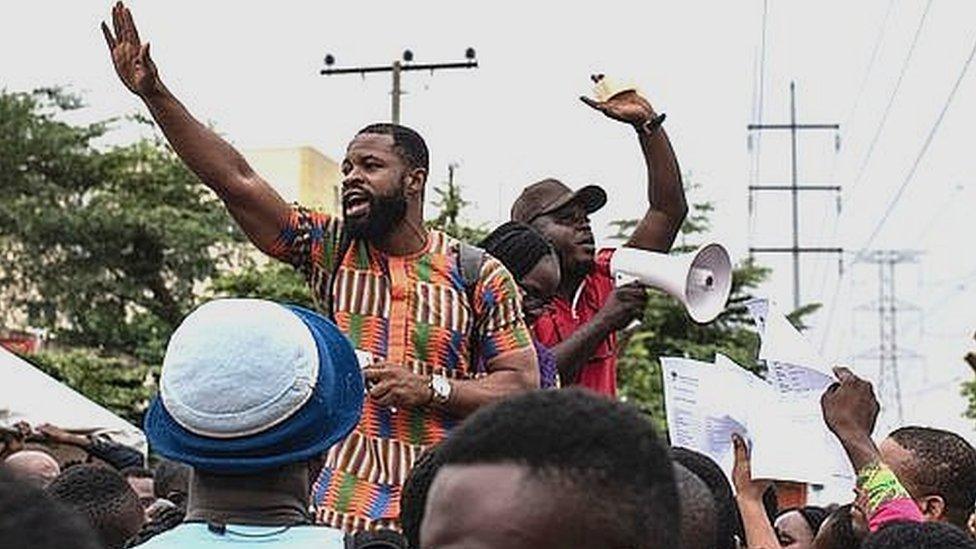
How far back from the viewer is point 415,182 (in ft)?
17.1

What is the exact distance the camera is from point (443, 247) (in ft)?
17.3

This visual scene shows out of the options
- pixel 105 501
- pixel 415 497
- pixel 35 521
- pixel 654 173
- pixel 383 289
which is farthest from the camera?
pixel 654 173

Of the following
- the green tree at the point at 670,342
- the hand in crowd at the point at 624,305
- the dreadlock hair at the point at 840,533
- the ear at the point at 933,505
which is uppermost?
the hand in crowd at the point at 624,305

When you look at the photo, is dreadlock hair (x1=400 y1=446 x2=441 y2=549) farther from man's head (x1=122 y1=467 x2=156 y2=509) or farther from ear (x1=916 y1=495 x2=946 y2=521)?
man's head (x1=122 y1=467 x2=156 y2=509)

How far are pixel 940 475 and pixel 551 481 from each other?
11.3 feet

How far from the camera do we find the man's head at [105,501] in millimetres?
5664

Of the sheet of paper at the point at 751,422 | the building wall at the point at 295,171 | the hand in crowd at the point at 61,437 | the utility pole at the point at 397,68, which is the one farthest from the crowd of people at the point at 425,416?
the building wall at the point at 295,171

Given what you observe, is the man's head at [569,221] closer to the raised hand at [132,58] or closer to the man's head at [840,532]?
the man's head at [840,532]

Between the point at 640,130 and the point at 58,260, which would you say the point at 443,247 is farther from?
the point at 58,260

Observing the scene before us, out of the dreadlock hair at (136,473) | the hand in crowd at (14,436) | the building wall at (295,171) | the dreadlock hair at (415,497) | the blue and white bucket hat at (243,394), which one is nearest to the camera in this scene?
the blue and white bucket hat at (243,394)

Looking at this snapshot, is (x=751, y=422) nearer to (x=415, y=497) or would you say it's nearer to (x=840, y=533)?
(x=840, y=533)

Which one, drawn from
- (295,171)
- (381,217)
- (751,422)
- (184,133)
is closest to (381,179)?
(381,217)

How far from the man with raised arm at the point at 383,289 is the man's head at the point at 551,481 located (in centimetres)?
251

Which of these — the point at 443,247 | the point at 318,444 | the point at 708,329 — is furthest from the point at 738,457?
the point at 708,329
